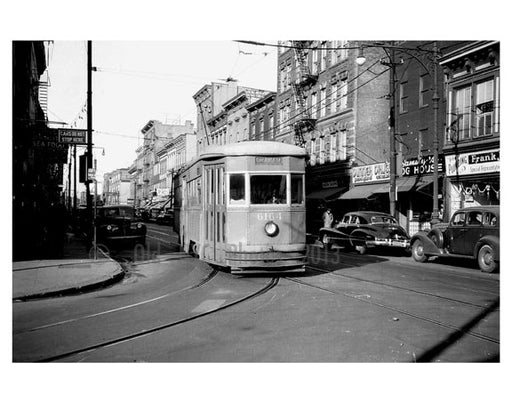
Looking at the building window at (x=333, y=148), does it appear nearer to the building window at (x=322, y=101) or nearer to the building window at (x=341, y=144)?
the building window at (x=341, y=144)

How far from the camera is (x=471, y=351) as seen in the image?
18.7 feet

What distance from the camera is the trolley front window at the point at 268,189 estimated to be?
11.3 m

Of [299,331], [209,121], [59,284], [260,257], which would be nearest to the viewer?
[299,331]

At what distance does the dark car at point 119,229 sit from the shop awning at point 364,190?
1223 cm

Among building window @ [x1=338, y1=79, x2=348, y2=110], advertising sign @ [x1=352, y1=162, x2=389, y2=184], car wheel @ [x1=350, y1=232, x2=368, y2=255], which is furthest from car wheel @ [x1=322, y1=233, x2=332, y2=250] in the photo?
building window @ [x1=338, y1=79, x2=348, y2=110]

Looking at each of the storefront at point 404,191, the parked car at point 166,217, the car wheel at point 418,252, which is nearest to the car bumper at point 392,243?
the car wheel at point 418,252

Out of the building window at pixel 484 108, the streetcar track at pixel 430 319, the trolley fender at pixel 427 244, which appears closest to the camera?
the streetcar track at pixel 430 319

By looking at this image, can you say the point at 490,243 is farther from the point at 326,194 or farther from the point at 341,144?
the point at 341,144

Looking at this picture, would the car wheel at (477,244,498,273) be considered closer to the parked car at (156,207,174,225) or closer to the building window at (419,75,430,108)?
the building window at (419,75,430,108)

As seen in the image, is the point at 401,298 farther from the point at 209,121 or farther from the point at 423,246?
the point at 209,121

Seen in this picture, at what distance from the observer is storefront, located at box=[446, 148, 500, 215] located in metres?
19.4
